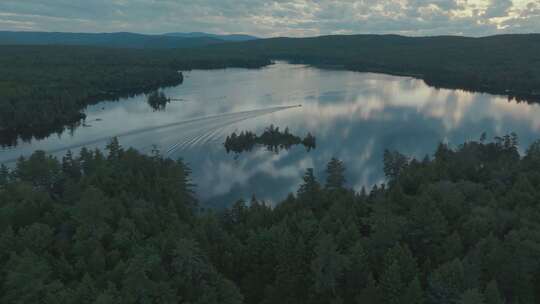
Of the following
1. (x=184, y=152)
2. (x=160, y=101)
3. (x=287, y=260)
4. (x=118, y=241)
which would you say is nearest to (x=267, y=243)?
(x=287, y=260)

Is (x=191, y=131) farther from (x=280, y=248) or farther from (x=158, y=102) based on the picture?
(x=280, y=248)

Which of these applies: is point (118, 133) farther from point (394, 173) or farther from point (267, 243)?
point (267, 243)

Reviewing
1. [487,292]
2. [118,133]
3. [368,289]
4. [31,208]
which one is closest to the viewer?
[487,292]

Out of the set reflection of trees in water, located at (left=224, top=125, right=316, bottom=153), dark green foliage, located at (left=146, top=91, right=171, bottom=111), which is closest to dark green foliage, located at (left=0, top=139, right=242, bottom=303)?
reflection of trees in water, located at (left=224, top=125, right=316, bottom=153)

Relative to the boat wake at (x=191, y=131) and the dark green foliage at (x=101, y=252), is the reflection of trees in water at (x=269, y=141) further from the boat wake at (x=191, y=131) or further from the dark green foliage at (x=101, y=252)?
the dark green foliage at (x=101, y=252)

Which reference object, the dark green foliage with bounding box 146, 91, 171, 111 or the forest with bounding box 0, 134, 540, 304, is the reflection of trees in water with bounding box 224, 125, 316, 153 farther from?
the dark green foliage with bounding box 146, 91, 171, 111

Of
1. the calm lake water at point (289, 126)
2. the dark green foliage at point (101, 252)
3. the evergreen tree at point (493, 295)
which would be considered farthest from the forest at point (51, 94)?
the evergreen tree at point (493, 295)
